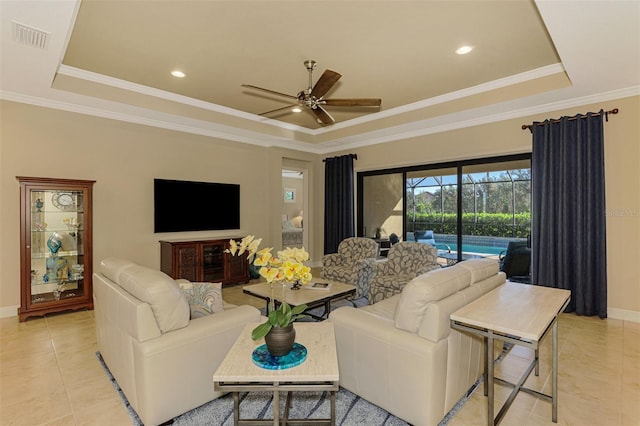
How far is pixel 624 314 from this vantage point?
12.3ft

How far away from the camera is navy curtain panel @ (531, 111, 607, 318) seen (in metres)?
3.82

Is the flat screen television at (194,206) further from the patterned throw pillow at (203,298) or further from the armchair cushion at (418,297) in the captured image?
the armchair cushion at (418,297)

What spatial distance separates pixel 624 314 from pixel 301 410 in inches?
161

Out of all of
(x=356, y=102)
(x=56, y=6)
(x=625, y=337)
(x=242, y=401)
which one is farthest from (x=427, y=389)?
(x=56, y=6)

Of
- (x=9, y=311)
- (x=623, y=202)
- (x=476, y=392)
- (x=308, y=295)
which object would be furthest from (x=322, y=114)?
(x=9, y=311)

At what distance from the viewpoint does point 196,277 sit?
505 centimetres

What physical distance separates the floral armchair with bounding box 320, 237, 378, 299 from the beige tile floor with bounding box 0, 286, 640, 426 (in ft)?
6.50

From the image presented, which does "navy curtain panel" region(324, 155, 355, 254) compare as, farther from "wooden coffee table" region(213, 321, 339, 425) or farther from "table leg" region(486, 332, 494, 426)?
"wooden coffee table" region(213, 321, 339, 425)

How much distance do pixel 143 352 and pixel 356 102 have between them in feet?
9.61

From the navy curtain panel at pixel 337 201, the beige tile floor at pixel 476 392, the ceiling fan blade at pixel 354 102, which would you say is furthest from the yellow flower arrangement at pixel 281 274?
the navy curtain panel at pixel 337 201

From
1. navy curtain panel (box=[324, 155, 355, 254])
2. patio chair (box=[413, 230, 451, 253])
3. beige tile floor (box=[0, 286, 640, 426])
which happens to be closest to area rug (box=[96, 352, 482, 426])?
beige tile floor (box=[0, 286, 640, 426])

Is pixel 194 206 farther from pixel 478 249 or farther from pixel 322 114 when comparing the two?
pixel 478 249

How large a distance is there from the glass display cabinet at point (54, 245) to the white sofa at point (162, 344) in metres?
2.47

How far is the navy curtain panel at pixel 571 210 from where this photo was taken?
3816 mm
